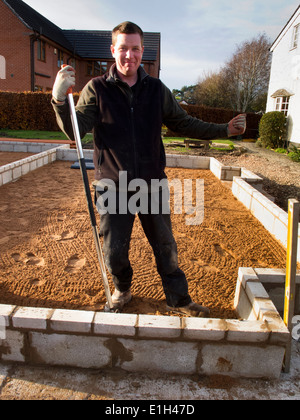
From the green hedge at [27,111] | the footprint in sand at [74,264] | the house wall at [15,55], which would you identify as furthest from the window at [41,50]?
the footprint in sand at [74,264]

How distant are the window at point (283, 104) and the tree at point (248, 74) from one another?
1711 cm

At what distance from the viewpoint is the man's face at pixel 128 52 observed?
8.02 ft

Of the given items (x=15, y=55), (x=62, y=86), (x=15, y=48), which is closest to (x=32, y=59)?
(x=15, y=55)

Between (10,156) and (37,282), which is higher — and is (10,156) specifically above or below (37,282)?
above

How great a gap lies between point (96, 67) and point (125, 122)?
30359 millimetres

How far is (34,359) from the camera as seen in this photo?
2367mm

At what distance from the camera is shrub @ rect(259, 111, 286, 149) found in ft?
55.0

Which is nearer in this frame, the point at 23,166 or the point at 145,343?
the point at 145,343

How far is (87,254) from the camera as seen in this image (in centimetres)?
395

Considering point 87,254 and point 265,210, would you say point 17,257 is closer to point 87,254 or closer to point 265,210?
point 87,254

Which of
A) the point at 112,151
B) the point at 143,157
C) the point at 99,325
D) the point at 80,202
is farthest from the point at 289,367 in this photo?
the point at 80,202

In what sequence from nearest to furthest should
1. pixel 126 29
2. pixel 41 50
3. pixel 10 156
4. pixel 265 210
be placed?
pixel 126 29 → pixel 265 210 → pixel 10 156 → pixel 41 50

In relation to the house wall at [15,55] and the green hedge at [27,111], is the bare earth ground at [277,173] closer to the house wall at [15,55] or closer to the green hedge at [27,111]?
the green hedge at [27,111]
